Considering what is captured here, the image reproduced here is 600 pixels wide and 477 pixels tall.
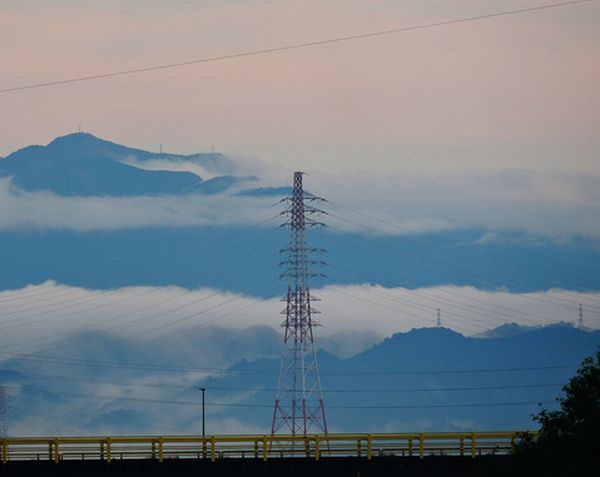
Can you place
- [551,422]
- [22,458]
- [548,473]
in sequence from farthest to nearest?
[22,458], [551,422], [548,473]

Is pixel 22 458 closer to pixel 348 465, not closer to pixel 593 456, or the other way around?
pixel 348 465

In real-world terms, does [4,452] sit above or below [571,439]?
above

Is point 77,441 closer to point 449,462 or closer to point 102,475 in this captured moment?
point 102,475

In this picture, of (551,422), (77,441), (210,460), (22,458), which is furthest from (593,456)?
(22,458)

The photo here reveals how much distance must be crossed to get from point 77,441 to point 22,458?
10099 mm

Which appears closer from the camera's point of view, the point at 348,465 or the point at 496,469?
the point at 496,469

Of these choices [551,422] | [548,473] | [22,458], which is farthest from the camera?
[22,458]

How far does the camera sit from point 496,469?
98.1 m

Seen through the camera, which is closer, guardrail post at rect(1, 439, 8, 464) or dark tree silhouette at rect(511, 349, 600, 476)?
dark tree silhouette at rect(511, 349, 600, 476)

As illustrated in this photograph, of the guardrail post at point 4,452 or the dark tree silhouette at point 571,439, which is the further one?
the guardrail post at point 4,452

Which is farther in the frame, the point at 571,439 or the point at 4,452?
the point at 4,452

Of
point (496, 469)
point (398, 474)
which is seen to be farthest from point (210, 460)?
point (496, 469)

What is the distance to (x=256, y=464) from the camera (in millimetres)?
109125

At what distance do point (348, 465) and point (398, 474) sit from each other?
309cm
